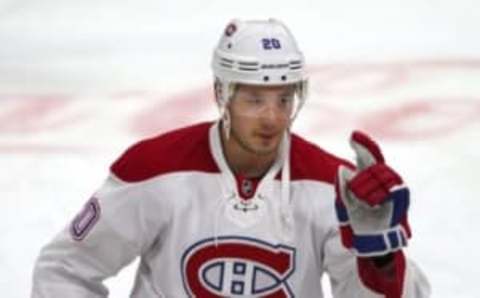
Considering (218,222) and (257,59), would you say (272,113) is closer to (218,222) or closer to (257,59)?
(257,59)

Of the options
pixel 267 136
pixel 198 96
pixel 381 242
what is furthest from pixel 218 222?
pixel 198 96

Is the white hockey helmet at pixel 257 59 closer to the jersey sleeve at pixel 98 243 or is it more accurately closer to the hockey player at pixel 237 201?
the hockey player at pixel 237 201

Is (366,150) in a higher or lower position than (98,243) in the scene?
higher

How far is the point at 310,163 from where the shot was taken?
2377 millimetres

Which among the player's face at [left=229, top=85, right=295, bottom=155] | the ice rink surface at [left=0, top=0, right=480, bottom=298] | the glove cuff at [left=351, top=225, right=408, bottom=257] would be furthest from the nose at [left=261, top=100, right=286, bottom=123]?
the ice rink surface at [left=0, top=0, right=480, bottom=298]

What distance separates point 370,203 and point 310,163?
316mm

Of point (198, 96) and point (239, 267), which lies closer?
point (239, 267)

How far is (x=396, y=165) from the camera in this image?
3.88 meters

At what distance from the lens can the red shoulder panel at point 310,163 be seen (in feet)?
7.75

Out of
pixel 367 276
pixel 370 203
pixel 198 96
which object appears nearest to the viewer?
pixel 370 203

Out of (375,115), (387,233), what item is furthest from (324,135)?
(387,233)

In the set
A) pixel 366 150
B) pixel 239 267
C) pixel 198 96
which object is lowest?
pixel 198 96

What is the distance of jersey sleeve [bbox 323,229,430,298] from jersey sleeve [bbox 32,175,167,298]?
0.27 metres

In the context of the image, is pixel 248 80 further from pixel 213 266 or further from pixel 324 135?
pixel 324 135
